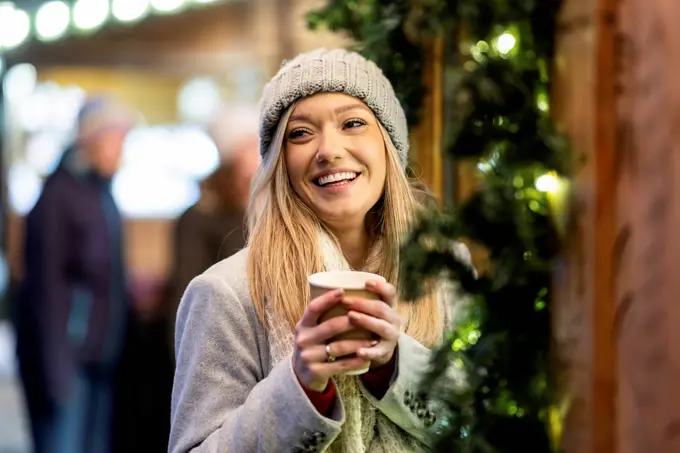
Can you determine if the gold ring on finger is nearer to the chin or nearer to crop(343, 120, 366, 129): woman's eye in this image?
the chin

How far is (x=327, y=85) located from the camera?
1.99 m

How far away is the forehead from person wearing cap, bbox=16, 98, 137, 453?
9.57 ft

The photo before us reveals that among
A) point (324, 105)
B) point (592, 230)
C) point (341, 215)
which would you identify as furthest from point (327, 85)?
point (592, 230)

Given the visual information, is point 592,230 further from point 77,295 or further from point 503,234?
point 77,295

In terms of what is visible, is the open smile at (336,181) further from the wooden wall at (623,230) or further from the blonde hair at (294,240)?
the wooden wall at (623,230)

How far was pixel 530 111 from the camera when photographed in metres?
1.35

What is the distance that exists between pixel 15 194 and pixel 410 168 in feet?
18.4

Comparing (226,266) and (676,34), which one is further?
(226,266)

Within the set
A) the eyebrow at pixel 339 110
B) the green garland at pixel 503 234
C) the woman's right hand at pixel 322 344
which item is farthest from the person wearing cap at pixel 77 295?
the green garland at pixel 503 234

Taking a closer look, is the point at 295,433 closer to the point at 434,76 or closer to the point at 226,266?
the point at 226,266

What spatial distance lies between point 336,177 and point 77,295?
3.07 m

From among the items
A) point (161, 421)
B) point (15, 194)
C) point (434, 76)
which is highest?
point (15, 194)

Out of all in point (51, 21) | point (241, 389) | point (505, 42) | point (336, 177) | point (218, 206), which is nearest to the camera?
point (505, 42)

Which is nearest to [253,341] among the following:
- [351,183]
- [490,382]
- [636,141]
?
[351,183]
